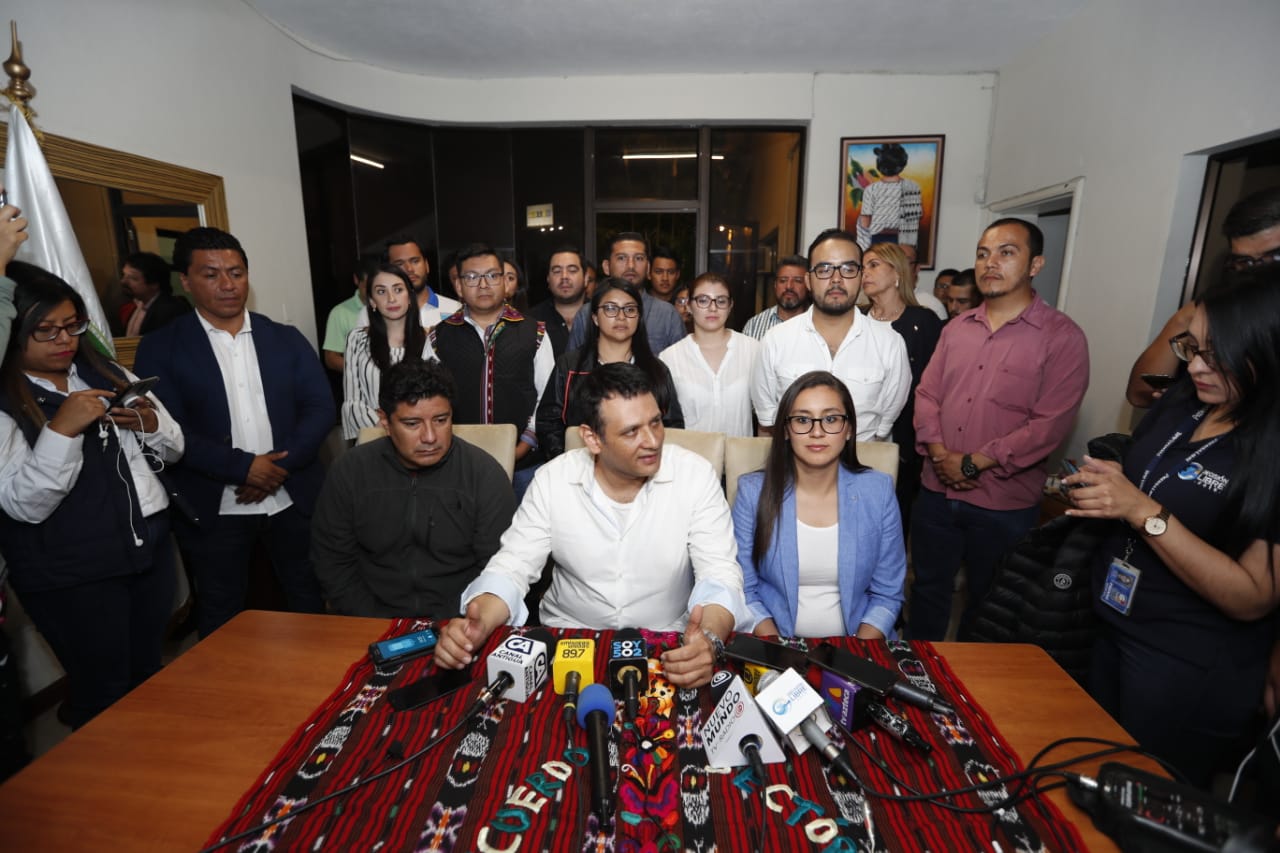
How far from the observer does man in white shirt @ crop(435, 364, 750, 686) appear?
1670 millimetres

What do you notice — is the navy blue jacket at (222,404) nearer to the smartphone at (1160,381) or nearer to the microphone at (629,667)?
the microphone at (629,667)

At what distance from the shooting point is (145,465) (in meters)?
2.09

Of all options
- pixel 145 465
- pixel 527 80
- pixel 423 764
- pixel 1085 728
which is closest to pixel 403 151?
pixel 527 80

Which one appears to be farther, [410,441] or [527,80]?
[527,80]

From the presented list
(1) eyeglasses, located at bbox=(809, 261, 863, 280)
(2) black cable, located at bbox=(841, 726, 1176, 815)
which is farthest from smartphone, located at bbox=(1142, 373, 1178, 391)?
(2) black cable, located at bbox=(841, 726, 1176, 815)

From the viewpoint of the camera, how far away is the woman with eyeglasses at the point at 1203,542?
4.33ft

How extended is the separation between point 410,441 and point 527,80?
185 inches

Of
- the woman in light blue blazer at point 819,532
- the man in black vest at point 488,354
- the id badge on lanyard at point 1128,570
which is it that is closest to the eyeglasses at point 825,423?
the woman in light blue blazer at point 819,532

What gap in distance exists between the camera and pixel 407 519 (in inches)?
80.8

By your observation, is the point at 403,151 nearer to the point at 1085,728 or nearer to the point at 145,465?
the point at 145,465

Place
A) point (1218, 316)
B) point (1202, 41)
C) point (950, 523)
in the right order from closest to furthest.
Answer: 1. point (1218, 316)
2. point (950, 523)
3. point (1202, 41)

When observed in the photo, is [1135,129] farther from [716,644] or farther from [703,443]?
[716,644]

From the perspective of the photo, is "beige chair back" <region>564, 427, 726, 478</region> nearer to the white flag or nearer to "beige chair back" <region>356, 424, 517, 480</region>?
"beige chair back" <region>356, 424, 517, 480</region>

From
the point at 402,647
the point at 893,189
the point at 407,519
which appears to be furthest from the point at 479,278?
the point at 893,189
